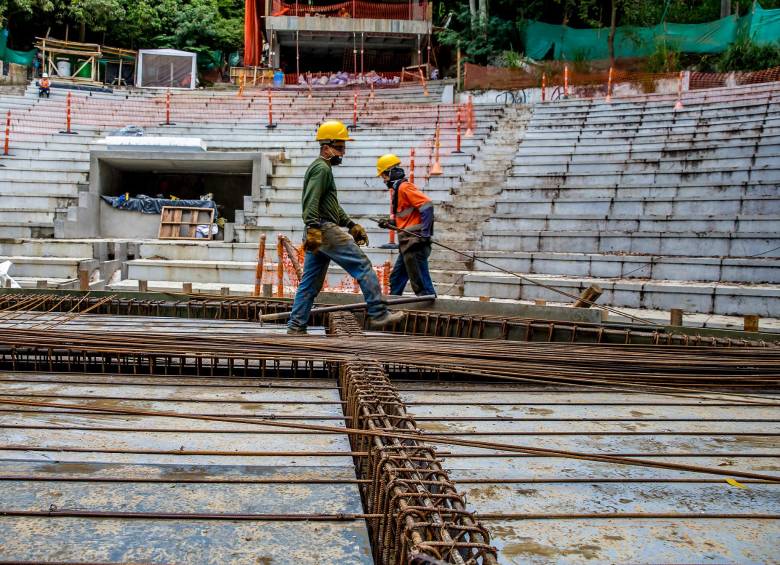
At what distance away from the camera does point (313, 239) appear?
5324 mm

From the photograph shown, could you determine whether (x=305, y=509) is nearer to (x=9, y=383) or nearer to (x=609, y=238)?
(x=9, y=383)

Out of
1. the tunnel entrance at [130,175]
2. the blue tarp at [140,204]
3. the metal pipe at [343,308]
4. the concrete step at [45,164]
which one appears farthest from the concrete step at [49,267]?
the metal pipe at [343,308]

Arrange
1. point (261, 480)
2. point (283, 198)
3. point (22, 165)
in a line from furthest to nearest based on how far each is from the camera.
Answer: point (22, 165) → point (283, 198) → point (261, 480)

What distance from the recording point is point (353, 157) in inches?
579

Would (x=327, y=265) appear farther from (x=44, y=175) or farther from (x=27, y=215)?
(x=44, y=175)

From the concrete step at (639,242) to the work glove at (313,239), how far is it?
20.3ft

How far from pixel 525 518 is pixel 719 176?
34.6 ft

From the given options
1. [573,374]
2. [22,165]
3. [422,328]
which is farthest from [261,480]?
[22,165]

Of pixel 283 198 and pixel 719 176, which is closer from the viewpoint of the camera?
pixel 719 176

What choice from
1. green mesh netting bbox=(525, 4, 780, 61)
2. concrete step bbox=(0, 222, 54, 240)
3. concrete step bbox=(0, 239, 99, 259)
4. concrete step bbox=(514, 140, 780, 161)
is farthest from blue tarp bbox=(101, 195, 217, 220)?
green mesh netting bbox=(525, 4, 780, 61)

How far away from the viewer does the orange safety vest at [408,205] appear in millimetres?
7140

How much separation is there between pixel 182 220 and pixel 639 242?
28.1 feet

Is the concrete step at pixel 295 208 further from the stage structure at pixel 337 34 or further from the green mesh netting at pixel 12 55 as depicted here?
the green mesh netting at pixel 12 55

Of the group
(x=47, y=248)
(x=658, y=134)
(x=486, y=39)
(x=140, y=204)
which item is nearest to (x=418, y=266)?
(x=47, y=248)
